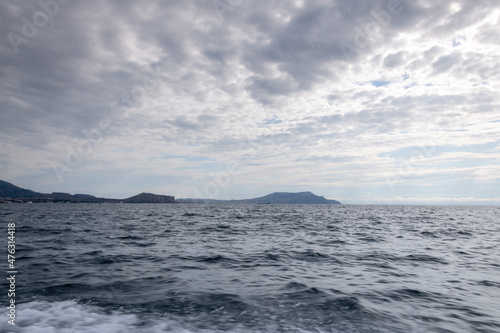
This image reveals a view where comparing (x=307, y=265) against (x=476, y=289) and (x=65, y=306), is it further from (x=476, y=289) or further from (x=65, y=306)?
(x=65, y=306)

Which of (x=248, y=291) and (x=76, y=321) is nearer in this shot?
(x=76, y=321)

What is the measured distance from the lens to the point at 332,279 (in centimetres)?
1134

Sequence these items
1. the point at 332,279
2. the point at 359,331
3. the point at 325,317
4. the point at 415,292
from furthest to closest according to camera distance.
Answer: the point at 332,279, the point at 415,292, the point at 325,317, the point at 359,331

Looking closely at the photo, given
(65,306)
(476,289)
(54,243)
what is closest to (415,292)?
(476,289)

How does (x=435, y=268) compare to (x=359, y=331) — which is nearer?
(x=359, y=331)

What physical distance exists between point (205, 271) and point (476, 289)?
10724 mm

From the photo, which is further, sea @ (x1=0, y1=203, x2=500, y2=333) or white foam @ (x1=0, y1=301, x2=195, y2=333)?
sea @ (x1=0, y1=203, x2=500, y2=333)

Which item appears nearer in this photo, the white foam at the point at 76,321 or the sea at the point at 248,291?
the white foam at the point at 76,321

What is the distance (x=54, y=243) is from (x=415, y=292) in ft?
70.7

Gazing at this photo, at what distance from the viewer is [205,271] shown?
12.4 meters

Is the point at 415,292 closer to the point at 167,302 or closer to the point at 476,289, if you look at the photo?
Answer: the point at 476,289

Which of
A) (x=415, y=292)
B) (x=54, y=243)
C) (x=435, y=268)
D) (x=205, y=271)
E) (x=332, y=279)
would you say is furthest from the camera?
(x=54, y=243)

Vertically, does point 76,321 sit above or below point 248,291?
above

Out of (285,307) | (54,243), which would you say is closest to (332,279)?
(285,307)
